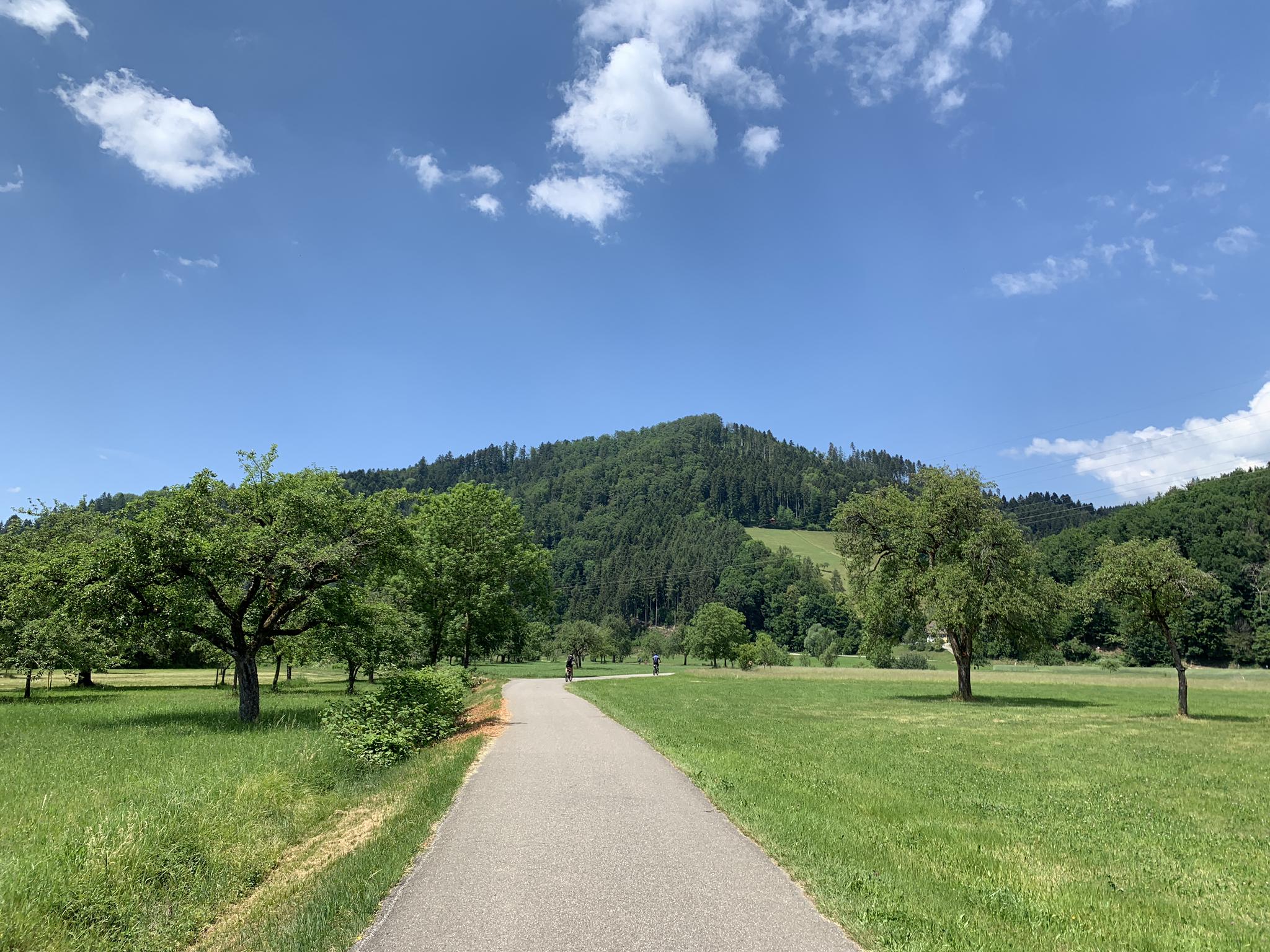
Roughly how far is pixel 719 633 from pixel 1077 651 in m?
66.2

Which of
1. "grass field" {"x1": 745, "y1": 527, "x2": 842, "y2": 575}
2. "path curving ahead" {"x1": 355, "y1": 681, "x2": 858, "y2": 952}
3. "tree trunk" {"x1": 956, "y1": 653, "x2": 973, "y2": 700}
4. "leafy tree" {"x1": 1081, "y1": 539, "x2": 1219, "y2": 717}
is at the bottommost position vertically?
"tree trunk" {"x1": 956, "y1": 653, "x2": 973, "y2": 700}

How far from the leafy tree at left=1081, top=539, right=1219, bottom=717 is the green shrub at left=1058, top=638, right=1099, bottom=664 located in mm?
95234

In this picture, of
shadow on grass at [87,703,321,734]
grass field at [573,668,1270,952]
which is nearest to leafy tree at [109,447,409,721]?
shadow on grass at [87,703,321,734]

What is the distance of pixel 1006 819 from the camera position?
31.4ft

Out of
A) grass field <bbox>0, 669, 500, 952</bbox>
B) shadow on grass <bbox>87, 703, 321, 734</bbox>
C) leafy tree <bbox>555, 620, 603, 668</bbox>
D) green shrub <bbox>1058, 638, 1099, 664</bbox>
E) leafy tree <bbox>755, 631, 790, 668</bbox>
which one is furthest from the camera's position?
green shrub <bbox>1058, 638, 1099, 664</bbox>

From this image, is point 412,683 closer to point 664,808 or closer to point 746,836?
point 664,808

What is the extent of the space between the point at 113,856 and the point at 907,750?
15.1m

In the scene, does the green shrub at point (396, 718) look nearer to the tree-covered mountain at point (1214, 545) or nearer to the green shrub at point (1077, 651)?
the tree-covered mountain at point (1214, 545)

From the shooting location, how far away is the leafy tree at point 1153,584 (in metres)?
23.2

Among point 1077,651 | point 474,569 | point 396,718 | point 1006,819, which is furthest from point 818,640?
point 1006,819

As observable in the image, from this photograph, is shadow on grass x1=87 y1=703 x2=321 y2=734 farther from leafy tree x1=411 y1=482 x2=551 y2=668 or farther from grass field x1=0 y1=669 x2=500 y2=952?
leafy tree x1=411 y1=482 x2=551 y2=668

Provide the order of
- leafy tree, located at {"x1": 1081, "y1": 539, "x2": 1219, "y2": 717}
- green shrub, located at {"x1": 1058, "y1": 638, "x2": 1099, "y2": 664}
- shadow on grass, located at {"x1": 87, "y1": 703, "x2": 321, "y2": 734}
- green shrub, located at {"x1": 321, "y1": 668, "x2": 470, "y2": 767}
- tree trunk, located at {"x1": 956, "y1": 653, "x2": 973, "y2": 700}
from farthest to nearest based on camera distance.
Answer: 1. green shrub, located at {"x1": 1058, "y1": 638, "x2": 1099, "y2": 664}
2. tree trunk, located at {"x1": 956, "y1": 653, "x2": 973, "y2": 700}
3. leafy tree, located at {"x1": 1081, "y1": 539, "x2": 1219, "y2": 717}
4. shadow on grass, located at {"x1": 87, "y1": 703, "x2": 321, "y2": 734}
5. green shrub, located at {"x1": 321, "y1": 668, "x2": 470, "y2": 767}

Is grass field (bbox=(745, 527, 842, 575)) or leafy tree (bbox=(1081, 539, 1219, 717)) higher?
grass field (bbox=(745, 527, 842, 575))

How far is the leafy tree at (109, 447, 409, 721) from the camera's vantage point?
20422mm
